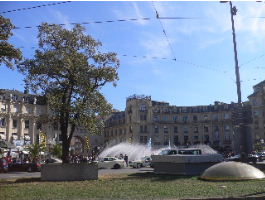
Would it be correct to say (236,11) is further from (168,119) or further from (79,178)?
(168,119)

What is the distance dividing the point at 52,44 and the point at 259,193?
1506 centimetres

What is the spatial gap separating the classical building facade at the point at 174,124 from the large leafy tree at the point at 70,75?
Answer: 8273 cm

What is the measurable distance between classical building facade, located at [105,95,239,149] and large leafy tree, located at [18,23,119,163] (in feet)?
271

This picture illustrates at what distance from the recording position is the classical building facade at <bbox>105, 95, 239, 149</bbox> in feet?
357

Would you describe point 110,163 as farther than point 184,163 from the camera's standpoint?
Yes

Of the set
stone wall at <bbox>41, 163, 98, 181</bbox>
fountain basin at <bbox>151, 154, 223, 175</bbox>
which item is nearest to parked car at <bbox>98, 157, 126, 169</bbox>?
fountain basin at <bbox>151, 154, 223, 175</bbox>

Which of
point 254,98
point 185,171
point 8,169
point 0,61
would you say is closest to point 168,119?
point 254,98

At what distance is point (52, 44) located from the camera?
24188 mm

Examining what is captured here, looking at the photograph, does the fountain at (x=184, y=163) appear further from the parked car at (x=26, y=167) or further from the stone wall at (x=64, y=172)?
the parked car at (x=26, y=167)

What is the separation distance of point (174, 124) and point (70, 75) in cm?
9078

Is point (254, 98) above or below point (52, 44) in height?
above

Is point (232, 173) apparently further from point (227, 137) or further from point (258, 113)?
point (227, 137)

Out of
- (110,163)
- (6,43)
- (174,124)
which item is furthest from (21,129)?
(6,43)

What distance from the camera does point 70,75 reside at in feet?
78.7
